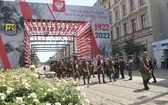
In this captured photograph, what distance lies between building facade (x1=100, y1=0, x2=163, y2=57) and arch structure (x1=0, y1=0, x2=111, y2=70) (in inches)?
387

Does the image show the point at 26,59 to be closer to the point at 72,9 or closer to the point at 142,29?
the point at 72,9

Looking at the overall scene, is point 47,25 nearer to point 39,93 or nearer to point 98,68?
point 98,68

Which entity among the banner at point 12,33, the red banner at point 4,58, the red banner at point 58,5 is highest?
the red banner at point 58,5

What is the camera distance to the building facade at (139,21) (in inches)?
1251

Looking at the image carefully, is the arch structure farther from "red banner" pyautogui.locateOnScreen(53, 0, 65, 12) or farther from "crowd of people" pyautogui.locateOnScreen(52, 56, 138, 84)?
"crowd of people" pyautogui.locateOnScreen(52, 56, 138, 84)

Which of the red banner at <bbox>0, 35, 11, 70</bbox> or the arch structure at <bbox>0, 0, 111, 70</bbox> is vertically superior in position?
the arch structure at <bbox>0, 0, 111, 70</bbox>

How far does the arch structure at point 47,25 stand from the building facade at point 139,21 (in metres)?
9.83

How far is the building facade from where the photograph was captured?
31781 mm

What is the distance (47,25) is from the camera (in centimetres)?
2397

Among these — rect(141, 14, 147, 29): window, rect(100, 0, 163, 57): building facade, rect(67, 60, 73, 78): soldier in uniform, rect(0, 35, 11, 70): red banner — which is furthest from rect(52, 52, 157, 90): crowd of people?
rect(141, 14, 147, 29): window

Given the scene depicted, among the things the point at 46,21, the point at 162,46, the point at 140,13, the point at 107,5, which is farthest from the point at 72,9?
the point at 107,5

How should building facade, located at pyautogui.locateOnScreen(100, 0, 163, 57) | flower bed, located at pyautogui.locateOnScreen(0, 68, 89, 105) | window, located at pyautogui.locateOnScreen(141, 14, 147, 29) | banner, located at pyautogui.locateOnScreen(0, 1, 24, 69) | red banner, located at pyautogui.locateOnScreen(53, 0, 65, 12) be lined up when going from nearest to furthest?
1. flower bed, located at pyautogui.locateOnScreen(0, 68, 89, 105)
2. banner, located at pyautogui.locateOnScreen(0, 1, 24, 69)
3. red banner, located at pyautogui.locateOnScreen(53, 0, 65, 12)
4. building facade, located at pyautogui.locateOnScreen(100, 0, 163, 57)
5. window, located at pyautogui.locateOnScreen(141, 14, 147, 29)

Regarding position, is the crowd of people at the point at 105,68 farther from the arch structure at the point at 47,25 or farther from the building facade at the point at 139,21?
the building facade at the point at 139,21

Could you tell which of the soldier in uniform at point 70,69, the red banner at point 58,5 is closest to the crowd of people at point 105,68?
the soldier in uniform at point 70,69
